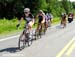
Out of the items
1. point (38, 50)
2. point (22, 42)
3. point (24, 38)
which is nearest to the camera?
point (38, 50)

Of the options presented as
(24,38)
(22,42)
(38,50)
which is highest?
(24,38)

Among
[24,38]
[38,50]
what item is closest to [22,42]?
[24,38]

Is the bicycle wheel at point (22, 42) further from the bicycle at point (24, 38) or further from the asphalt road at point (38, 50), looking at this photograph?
the asphalt road at point (38, 50)

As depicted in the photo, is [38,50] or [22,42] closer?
[38,50]

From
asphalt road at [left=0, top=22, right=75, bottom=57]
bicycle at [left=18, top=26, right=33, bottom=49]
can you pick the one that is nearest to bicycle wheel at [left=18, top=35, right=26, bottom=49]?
bicycle at [left=18, top=26, right=33, bottom=49]

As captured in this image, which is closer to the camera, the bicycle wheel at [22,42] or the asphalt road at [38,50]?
the asphalt road at [38,50]

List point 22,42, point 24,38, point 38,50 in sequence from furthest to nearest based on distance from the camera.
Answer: point 22,42 < point 24,38 < point 38,50

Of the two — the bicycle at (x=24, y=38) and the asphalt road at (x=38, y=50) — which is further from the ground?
the bicycle at (x=24, y=38)

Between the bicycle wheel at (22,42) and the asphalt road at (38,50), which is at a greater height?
the bicycle wheel at (22,42)

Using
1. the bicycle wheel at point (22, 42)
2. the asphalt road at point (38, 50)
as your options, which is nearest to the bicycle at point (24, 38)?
the bicycle wheel at point (22, 42)

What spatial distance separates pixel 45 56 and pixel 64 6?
101668 mm

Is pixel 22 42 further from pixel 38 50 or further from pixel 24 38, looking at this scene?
pixel 38 50

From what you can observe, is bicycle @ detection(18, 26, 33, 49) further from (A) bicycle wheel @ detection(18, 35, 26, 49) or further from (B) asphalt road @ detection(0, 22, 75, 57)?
(B) asphalt road @ detection(0, 22, 75, 57)

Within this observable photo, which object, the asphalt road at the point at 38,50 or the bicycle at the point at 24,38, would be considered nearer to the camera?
the asphalt road at the point at 38,50
